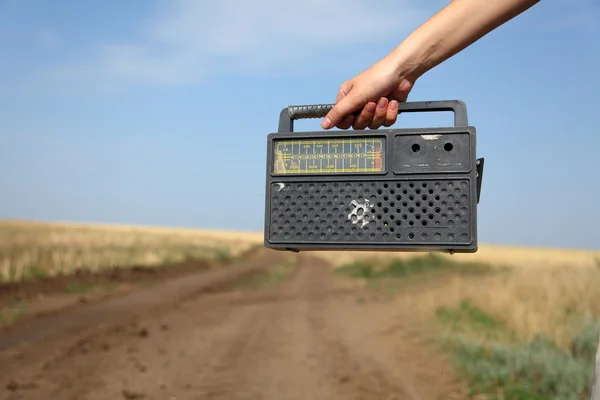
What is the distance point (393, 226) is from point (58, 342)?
8.78m

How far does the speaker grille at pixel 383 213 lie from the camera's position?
2.21m

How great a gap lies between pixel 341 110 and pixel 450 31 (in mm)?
479

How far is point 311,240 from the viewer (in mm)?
2279

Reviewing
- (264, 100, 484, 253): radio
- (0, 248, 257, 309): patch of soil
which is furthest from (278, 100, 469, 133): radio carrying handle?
(0, 248, 257, 309): patch of soil

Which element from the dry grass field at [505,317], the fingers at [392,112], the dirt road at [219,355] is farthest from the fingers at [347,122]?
the dirt road at [219,355]

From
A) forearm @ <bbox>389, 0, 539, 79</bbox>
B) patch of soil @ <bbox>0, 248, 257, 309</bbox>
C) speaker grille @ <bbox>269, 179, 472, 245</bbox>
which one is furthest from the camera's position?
patch of soil @ <bbox>0, 248, 257, 309</bbox>

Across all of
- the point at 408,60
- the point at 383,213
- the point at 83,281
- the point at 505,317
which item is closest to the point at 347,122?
the point at 408,60

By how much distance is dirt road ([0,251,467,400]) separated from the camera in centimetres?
736

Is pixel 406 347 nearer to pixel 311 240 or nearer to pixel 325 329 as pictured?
pixel 325 329

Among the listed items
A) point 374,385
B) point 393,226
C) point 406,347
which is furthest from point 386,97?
point 406,347

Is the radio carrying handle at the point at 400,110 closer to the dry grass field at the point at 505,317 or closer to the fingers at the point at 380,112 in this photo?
the fingers at the point at 380,112

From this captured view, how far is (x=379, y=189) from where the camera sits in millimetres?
2279

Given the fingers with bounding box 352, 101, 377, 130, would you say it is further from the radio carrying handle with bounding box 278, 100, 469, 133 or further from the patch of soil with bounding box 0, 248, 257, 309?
the patch of soil with bounding box 0, 248, 257, 309

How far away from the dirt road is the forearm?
215 inches
